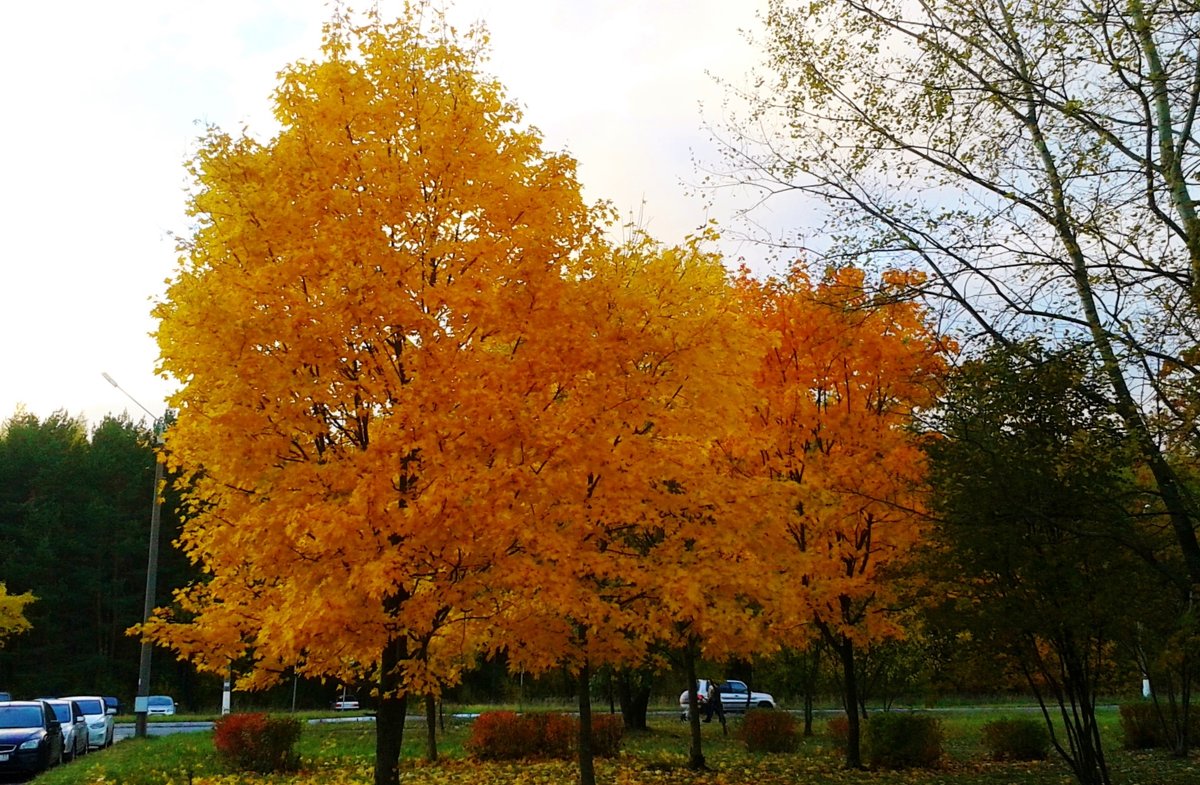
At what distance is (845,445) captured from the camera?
16.2 metres

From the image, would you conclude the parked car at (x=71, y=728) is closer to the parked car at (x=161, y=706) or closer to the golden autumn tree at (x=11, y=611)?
the golden autumn tree at (x=11, y=611)

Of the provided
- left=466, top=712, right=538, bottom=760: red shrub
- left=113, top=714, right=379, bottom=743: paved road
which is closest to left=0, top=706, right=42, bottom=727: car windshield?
left=466, top=712, right=538, bottom=760: red shrub

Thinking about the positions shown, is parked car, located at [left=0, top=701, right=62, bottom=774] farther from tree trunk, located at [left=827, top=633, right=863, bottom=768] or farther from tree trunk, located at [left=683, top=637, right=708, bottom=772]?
tree trunk, located at [left=827, top=633, right=863, bottom=768]

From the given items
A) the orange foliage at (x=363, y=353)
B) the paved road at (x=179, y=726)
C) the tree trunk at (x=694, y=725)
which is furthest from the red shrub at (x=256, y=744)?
the paved road at (x=179, y=726)

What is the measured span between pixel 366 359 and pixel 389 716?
398 cm

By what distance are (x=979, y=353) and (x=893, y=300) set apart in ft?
3.99

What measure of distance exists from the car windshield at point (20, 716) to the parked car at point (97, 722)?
15.6 ft

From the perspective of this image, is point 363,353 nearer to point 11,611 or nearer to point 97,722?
point 97,722

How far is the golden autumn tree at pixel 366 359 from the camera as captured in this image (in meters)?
8.71

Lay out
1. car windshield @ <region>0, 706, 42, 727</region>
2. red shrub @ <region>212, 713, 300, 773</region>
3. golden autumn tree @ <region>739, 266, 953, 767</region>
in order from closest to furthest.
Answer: golden autumn tree @ <region>739, 266, 953, 767</region> < red shrub @ <region>212, 713, 300, 773</region> < car windshield @ <region>0, 706, 42, 727</region>

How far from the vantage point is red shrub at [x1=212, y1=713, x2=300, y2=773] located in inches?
695

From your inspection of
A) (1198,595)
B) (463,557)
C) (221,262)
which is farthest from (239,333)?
(1198,595)

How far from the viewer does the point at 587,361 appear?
9977mm

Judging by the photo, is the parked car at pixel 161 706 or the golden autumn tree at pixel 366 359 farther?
the parked car at pixel 161 706
